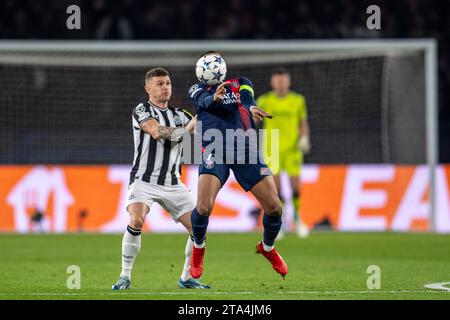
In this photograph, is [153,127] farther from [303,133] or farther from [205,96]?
[303,133]

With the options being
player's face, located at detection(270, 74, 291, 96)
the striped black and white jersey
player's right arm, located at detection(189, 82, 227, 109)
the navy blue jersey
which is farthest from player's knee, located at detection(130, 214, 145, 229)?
player's face, located at detection(270, 74, 291, 96)

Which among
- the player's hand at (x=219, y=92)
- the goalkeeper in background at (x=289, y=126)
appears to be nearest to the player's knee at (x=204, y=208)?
the player's hand at (x=219, y=92)

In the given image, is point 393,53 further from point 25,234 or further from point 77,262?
point 77,262

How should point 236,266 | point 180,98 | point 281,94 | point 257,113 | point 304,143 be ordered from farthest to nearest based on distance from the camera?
point 180,98 → point 281,94 → point 304,143 → point 236,266 → point 257,113

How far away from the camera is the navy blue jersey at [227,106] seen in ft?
27.2

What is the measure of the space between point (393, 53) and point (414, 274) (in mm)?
8245

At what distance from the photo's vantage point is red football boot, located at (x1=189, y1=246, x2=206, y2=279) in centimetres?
820

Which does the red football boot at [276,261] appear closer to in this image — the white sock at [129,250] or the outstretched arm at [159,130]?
the white sock at [129,250]

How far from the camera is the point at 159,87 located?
8.48 meters

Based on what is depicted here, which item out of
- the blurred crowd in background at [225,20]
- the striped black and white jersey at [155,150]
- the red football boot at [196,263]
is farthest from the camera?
the blurred crowd in background at [225,20]

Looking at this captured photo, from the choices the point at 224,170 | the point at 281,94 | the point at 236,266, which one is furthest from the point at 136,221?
the point at 281,94

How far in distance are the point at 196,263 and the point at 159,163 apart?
911 millimetres
